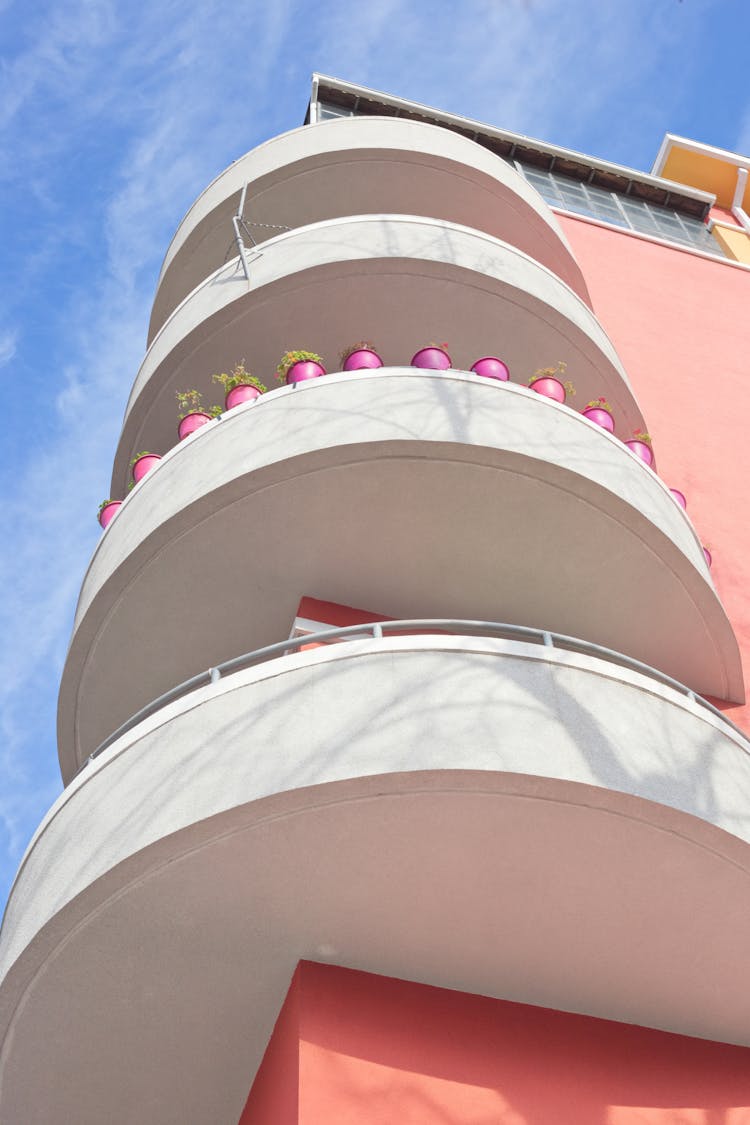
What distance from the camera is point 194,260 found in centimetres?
1389

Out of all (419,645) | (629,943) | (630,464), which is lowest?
(629,943)

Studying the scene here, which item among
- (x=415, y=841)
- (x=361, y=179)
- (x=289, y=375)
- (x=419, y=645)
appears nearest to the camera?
(x=415, y=841)

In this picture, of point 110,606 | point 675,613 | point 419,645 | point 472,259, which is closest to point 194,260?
point 472,259

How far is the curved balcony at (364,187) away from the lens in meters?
13.2

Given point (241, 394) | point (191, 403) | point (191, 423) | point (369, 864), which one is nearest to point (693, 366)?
point (191, 403)

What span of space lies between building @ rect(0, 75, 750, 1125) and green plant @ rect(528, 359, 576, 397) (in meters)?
1.42

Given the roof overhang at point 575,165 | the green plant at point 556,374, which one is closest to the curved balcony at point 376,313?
the green plant at point 556,374

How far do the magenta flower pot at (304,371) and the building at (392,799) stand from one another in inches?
29.3

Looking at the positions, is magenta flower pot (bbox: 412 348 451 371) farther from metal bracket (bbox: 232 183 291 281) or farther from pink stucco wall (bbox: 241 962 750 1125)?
pink stucco wall (bbox: 241 962 750 1125)

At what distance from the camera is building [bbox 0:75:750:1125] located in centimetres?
570

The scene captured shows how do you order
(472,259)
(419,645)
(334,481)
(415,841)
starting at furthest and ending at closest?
1. (472,259)
2. (334,481)
3. (419,645)
4. (415,841)

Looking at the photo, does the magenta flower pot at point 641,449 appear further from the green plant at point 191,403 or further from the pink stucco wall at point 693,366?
the green plant at point 191,403

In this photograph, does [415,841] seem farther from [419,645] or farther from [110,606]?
[110,606]

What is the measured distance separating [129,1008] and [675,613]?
4843mm
